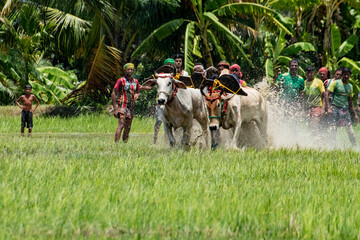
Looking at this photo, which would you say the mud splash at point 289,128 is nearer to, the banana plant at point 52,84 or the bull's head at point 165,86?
the bull's head at point 165,86

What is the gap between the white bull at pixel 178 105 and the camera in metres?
9.44

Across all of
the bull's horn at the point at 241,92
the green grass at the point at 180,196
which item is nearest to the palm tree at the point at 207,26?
the bull's horn at the point at 241,92

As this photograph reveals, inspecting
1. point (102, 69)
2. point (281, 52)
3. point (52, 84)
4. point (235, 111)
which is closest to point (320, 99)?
point (235, 111)

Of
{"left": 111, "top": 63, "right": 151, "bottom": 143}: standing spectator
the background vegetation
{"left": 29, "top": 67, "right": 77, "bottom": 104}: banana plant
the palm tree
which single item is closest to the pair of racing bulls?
{"left": 111, "top": 63, "right": 151, "bottom": 143}: standing spectator

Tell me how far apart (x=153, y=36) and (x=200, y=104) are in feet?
29.9

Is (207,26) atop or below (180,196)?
atop

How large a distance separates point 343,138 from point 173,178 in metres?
9.17

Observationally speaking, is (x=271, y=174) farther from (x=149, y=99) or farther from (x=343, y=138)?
(x=149, y=99)

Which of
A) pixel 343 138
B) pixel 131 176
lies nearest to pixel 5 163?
pixel 131 176

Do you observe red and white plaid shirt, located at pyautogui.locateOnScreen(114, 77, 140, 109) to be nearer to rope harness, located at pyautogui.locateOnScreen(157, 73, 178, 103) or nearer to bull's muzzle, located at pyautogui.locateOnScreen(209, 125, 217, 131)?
rope harness, located at pyautogui.locateOnScreen(157, 73, 178, 103)

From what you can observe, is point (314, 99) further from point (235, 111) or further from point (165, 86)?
point (165, 86)

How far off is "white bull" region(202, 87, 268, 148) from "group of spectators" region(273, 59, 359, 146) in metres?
0.85

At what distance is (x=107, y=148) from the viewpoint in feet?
33.0

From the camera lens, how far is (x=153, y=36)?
1909 centimetres
